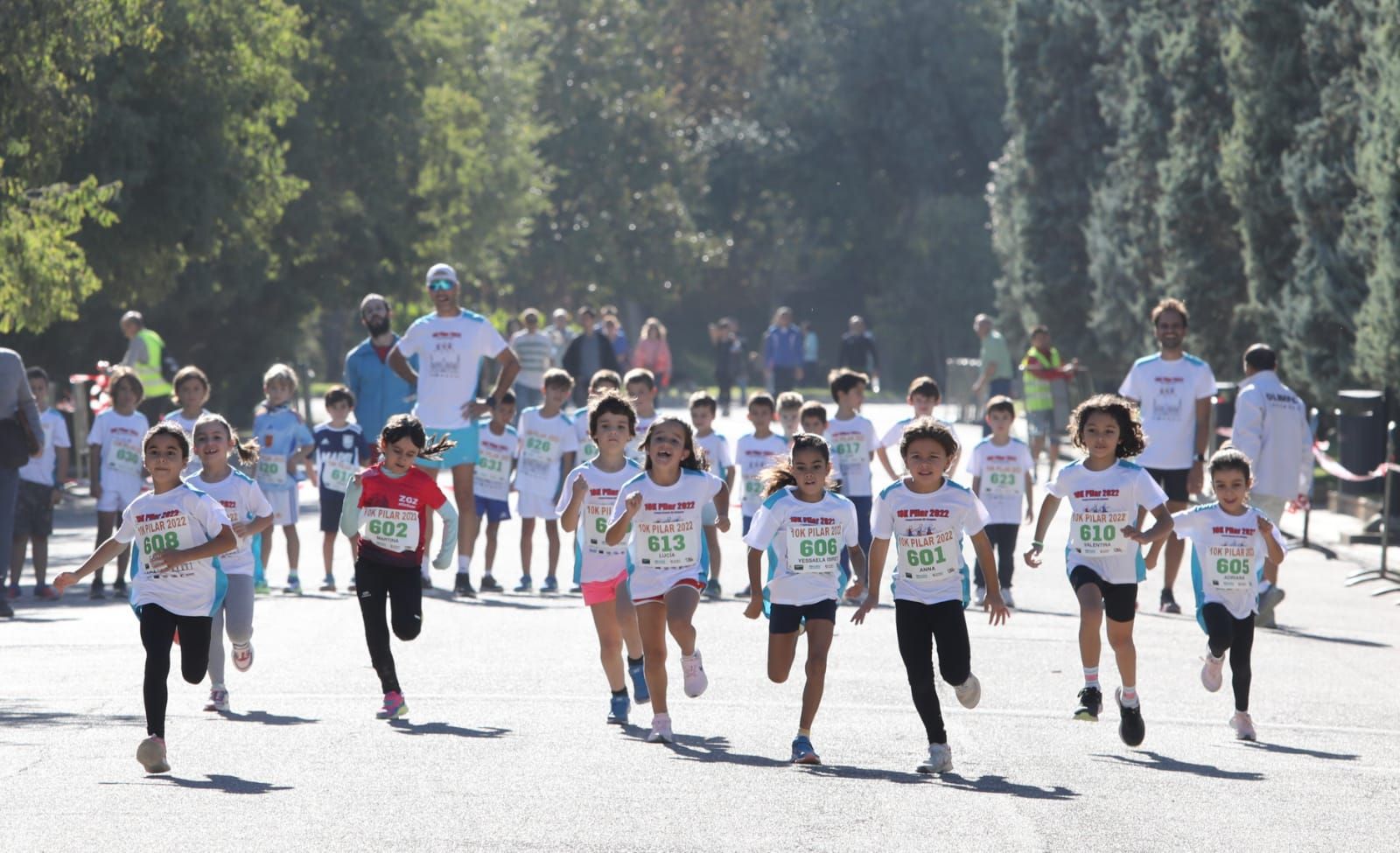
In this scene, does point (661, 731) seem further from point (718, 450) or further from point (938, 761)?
point (718, 450)

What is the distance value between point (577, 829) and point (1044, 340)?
21.8 m

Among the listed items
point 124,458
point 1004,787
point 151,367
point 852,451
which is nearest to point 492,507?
point 124,458

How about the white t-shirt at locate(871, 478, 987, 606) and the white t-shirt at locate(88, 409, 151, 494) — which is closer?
the white t-shirt at locate(871, 478, 987, 606)

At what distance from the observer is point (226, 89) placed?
90.0 feet

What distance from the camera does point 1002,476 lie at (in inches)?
626

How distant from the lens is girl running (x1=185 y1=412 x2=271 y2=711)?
35.3 feet

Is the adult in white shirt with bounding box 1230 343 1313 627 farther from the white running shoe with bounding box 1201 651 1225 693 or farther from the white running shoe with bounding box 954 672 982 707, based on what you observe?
the white running shoe with bounding box 954 672 982 707

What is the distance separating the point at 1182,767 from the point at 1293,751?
84 centimetres

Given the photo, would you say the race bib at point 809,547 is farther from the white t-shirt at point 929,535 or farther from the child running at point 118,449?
the child running at point 118,449

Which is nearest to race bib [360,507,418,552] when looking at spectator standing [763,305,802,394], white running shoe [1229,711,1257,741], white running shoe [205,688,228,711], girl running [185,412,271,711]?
girl running [185,412,271,711]

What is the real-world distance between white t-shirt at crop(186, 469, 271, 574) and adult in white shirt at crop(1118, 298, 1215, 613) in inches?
256

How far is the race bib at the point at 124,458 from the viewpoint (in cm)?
1600

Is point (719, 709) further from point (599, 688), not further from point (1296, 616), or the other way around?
point (1296, 616)

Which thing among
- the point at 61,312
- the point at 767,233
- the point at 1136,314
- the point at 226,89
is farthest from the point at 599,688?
the point at 767,233
